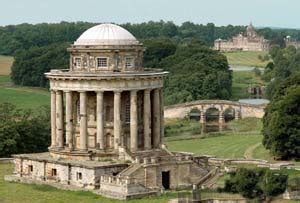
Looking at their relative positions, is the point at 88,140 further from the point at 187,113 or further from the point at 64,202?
the point at 187,113

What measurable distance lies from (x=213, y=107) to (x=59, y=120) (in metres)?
64.6

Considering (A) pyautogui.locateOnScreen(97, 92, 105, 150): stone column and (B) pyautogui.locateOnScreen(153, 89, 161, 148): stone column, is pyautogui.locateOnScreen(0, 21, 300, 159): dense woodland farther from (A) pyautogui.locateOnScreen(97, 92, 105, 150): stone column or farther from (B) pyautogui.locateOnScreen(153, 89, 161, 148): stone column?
(A) pyautogui.locateOnScreen(97, 92, 105, 150): stone column

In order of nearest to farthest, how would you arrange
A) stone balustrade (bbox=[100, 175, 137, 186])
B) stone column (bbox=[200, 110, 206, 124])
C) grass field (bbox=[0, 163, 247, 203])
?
grass field (bbox=[0, 163, 247, 203]) < stone balustrade (bbox=[100, 175, 137, 186]) < stone column (bbox=[200, 110, 206, 124])

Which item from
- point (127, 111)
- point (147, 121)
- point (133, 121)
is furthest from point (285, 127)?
point (133, 121)

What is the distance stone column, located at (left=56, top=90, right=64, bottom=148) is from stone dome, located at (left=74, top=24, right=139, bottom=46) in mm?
4478

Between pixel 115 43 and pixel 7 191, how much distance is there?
13143mm

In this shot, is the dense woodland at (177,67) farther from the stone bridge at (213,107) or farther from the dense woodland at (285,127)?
the dense woodland at (285,127)

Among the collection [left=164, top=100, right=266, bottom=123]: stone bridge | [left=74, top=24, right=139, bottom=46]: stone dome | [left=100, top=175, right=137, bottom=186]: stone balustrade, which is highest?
[left=74, top=24, right=139, bottom=46]: stone dome

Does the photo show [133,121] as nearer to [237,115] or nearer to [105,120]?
[105,120]

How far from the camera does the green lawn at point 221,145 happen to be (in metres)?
88.6

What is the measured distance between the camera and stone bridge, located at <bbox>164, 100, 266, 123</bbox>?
436 ft

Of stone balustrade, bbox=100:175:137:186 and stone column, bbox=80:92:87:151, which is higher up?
stone column, bbox=80:92:87:151

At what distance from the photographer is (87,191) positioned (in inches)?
2549

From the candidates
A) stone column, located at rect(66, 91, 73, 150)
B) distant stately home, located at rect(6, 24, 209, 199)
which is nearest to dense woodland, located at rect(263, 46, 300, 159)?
distant stately home, located at rect(6, 24, 209, 199)
